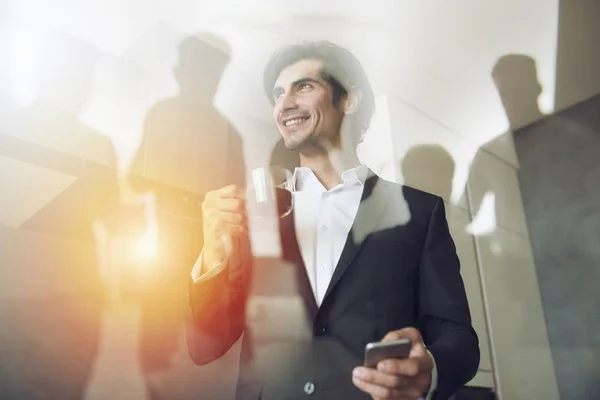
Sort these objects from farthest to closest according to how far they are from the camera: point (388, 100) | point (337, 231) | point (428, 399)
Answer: point (388, 100), point (337, 231), point (428, 399)

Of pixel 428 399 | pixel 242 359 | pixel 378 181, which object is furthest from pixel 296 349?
pixel 378 181

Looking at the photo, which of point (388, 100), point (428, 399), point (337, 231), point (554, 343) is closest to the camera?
point (428, 399)

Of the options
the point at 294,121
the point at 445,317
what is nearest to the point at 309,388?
the point at 445,317

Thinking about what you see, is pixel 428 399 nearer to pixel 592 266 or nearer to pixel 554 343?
pixel 554 343

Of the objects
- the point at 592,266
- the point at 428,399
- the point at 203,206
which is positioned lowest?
the point at 428,399

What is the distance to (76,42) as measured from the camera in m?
0.93

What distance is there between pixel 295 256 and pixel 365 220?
13cm

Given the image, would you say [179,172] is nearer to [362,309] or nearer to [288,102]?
[288,102]

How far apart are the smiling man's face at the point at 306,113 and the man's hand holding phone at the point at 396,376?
0.41m

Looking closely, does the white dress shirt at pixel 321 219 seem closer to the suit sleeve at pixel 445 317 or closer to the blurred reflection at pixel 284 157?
the blurred reflection at pixel 284 157

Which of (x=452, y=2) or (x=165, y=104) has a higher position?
(x=452, y=2)

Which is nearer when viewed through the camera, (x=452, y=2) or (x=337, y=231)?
(x=337, y=231)

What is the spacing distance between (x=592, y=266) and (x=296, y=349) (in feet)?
2.04

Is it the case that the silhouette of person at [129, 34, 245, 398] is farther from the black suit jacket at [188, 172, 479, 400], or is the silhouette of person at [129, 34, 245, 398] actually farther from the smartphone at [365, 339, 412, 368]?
the smartphone at [365, 339, 412, 368]
